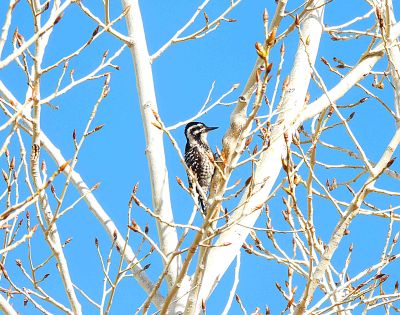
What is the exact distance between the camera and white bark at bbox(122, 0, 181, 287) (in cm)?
545

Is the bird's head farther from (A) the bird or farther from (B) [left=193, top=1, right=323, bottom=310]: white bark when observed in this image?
(B) [left=193, top=1, right=323, bottom=310]: white bark

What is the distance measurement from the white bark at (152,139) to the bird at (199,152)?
335 cm

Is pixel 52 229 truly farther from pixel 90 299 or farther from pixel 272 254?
pixel 272 254

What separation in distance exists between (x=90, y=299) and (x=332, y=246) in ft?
5.15

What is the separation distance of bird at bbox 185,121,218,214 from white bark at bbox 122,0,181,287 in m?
3.35

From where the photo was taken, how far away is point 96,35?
15.6ft

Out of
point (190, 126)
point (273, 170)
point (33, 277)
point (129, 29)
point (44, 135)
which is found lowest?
point (33, 277)

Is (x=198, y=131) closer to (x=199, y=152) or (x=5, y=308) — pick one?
(x=199, y=152)

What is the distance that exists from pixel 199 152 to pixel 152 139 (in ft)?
11.9

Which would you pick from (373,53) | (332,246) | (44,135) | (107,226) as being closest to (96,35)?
(44,135)

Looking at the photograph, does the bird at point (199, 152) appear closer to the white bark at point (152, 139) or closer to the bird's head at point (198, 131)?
the bird's head at point (198, 131)

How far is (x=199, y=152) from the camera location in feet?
30.1

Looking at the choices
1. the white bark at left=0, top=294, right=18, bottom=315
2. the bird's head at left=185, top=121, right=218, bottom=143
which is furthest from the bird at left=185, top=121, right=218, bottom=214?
the white bark at left=0, top=294, right=18, bottom=315

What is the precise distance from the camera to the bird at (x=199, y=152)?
9.05 m
